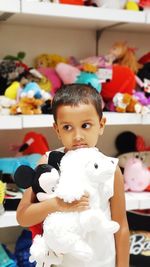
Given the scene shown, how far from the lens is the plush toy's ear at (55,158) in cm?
83

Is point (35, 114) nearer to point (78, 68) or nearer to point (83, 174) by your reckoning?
point (78, 68)

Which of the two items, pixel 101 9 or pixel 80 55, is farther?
pixel 80 55

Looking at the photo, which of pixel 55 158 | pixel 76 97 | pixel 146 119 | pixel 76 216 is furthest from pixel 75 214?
pixel 146 119

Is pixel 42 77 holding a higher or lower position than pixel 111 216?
higher

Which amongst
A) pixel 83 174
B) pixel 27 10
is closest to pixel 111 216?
pixel 83 174

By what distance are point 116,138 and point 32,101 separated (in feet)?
1.89

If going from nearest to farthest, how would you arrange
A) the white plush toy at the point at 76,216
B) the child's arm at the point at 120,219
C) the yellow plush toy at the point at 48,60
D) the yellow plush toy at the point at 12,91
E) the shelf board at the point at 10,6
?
the white plush toy at the point at 76,216 → the child's arm at the point at 120,219 → the shelf board at the point at 10,6 → the yellow plush toy at the point at 12,91 → the yellow plush toy at the point at 48,60

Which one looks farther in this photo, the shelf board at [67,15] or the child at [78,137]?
the shelf board at [67,15]

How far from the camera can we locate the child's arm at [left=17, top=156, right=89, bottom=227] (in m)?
0.79

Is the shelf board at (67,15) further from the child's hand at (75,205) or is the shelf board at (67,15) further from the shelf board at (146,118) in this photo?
the child's hand at (75,205)

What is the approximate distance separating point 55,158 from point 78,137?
0.06 meters

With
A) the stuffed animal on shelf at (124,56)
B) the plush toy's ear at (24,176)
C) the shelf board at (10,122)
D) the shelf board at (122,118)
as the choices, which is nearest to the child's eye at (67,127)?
the plush toy's ear at (24,176)

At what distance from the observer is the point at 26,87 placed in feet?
4.46

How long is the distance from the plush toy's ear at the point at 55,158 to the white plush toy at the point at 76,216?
1 cm
